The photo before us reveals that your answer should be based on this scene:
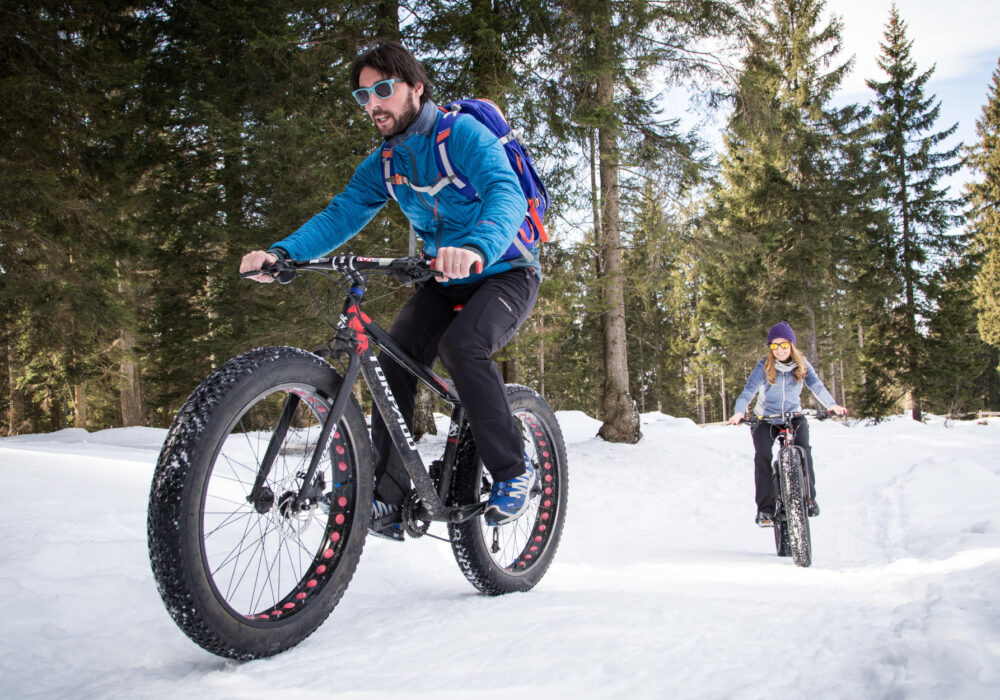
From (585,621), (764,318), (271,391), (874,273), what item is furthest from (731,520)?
(874,273)

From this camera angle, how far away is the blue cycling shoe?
274 cm

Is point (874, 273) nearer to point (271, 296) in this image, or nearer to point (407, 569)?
point (271, 296)

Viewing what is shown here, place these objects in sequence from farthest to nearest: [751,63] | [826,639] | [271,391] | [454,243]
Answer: [751,63]
[454,243]
[271,391]
[826,639]

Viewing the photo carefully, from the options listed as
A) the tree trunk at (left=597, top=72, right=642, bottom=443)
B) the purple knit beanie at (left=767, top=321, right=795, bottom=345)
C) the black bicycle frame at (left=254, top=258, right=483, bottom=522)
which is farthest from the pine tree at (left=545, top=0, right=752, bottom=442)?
the black bicycle frame at (left=254, top=258, right=483, bottom=522)

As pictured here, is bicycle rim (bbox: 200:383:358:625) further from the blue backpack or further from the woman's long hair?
the woman's long hair

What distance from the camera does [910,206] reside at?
2558 centimetres

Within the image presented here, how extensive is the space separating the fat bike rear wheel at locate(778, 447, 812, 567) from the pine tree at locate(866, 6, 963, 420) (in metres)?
22.7

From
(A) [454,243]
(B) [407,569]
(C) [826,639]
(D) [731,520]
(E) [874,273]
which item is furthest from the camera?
(E) [874,273]

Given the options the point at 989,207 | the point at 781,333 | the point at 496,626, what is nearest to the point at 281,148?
the point at 781,333

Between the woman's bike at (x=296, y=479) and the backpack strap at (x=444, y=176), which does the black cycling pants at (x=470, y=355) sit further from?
the backpack strap at (x=444, y=176)

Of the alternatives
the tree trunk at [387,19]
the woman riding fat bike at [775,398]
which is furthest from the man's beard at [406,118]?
the tree trunk at [387,19]

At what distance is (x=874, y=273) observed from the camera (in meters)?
25.1

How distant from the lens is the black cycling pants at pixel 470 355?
2.64 metres

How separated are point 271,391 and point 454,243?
3.83 ft
